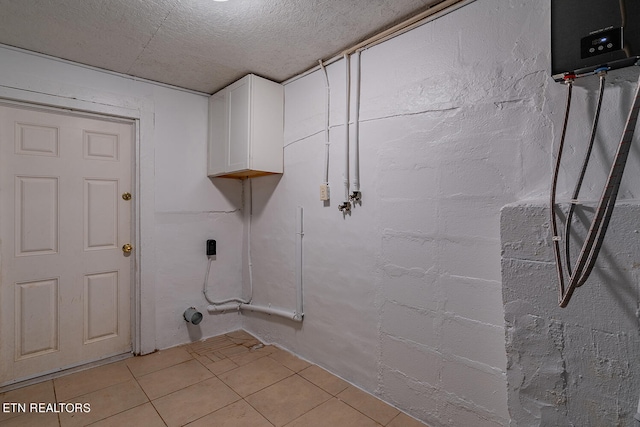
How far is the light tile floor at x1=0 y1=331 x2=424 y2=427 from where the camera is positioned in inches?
69.7

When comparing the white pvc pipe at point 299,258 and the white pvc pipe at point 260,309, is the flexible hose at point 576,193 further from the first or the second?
the white pvc pipe at point 260,309

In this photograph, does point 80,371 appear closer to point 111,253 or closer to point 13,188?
point 111,253

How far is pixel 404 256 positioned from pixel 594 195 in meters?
0.90

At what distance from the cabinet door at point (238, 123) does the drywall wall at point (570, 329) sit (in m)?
1.87

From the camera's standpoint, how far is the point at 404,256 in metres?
1.83

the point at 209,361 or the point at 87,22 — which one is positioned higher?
the point at 87,22

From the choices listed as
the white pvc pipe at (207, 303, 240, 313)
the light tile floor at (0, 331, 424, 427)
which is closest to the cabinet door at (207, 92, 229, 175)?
the white pvc pipe at (207, 303, 240, 313)

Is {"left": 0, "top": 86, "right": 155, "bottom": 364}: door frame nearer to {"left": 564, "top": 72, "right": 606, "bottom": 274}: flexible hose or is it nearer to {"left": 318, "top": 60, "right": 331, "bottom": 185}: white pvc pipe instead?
{"left": 318, "top": 60, "right": 331, "bottom": 185}: white pvc pipe

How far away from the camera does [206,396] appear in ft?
6.54

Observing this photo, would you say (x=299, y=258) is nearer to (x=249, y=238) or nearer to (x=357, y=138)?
(x=249, y=238)

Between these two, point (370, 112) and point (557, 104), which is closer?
point (557, 104)

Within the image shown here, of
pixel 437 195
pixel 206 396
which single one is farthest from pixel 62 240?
pixel 437 195

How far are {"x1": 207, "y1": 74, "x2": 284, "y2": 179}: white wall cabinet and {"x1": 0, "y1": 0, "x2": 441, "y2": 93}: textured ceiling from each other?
0.62 ft

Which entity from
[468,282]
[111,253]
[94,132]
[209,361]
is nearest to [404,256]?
[468,282]
